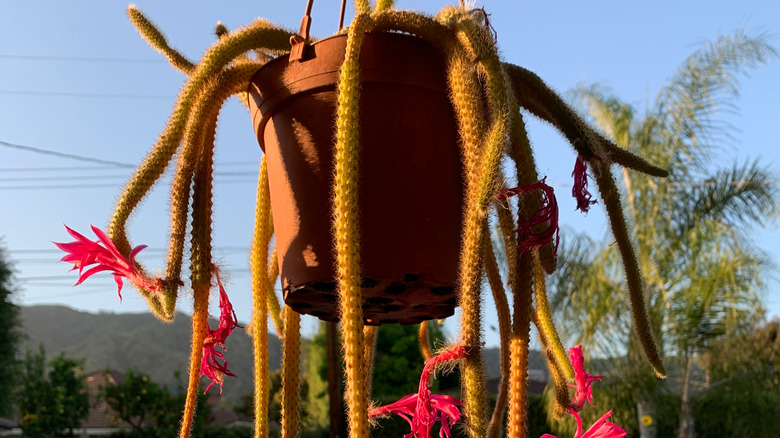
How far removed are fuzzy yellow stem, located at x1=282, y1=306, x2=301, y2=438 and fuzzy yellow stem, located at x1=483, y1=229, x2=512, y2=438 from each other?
0.19m

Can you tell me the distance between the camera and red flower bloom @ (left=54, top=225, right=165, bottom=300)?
0.52 m

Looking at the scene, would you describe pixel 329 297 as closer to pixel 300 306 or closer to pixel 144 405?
pixel 300 306

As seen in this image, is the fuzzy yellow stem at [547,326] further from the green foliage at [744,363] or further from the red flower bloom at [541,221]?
the green foliage at [744,363]

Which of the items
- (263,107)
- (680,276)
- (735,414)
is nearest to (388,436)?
(735,414)

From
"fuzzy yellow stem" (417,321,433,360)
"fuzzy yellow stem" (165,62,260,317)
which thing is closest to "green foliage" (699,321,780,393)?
"fuzzy yellow stem" (417,321,433,360)

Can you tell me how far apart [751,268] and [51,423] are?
8355 mm

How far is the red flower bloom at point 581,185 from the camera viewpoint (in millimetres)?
606

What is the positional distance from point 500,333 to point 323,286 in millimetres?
179

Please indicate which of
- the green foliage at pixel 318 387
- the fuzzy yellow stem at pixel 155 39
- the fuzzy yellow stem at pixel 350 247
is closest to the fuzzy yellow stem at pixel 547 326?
the fuzzy yellow stem at pixel 350 247

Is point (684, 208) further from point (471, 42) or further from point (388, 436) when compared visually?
point (388, 436)

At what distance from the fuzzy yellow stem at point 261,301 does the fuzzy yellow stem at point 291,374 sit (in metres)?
0.02

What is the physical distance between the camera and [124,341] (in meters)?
34.5

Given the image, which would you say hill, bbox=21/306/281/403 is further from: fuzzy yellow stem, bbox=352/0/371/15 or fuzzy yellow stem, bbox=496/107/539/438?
fuzzy yellow stem, bbox=496/107/539/438

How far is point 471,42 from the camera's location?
0.55 metres
